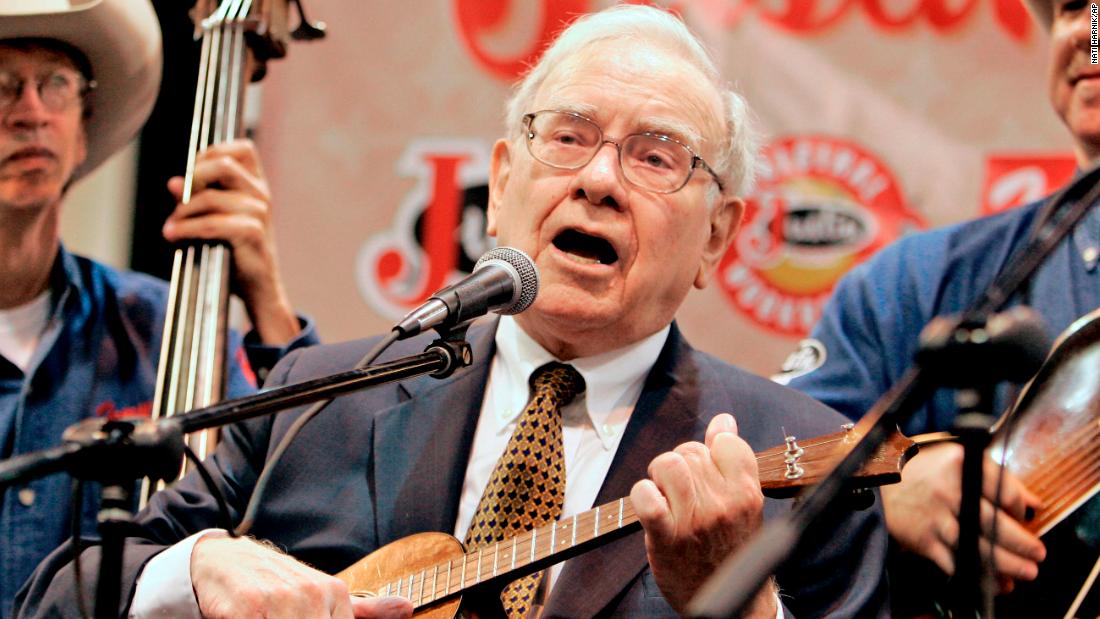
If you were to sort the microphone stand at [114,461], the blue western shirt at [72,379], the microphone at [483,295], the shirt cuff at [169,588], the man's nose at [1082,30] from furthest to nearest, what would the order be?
the blue western shirt at [72,379] → the man's nose at [1082,30] → the shirt cuff at [169,588] → the microphone at [483,295] → the microphone stand at [114,461]

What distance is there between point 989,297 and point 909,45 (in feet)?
8.02

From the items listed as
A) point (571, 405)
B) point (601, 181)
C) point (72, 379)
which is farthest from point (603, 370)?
point (72, 379)

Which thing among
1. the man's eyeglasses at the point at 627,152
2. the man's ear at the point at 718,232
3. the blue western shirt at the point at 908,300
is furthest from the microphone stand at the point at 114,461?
the blue western shirt at the point at 908,300

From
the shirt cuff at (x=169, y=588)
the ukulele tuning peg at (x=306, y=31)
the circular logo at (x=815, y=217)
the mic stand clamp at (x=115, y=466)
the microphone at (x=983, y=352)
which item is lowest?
the shirt cuff at (x=169, y=588)

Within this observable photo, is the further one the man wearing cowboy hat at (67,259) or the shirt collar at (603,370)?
the man wearing cowboy hat at (67,259)

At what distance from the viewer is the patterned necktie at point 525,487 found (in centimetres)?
214

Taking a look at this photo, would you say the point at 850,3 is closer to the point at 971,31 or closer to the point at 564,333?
the point at 971,31

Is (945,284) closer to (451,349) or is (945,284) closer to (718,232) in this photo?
(718,232)

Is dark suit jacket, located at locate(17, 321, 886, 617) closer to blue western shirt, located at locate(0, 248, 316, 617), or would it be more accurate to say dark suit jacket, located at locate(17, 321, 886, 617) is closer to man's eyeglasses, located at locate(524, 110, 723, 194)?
man's eyeglasses, located at locate(524, 110, 723, 194)

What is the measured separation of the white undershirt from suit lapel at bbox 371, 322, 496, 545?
3.99ft

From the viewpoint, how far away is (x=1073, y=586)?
6.89 feet

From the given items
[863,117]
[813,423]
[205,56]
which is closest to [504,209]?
[813,423]

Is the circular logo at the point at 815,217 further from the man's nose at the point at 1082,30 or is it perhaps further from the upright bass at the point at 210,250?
the upright bass at the point at 210,250

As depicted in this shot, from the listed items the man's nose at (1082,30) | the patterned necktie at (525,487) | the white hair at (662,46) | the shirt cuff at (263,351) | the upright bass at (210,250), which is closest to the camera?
the patterned necktie at (525,487)
